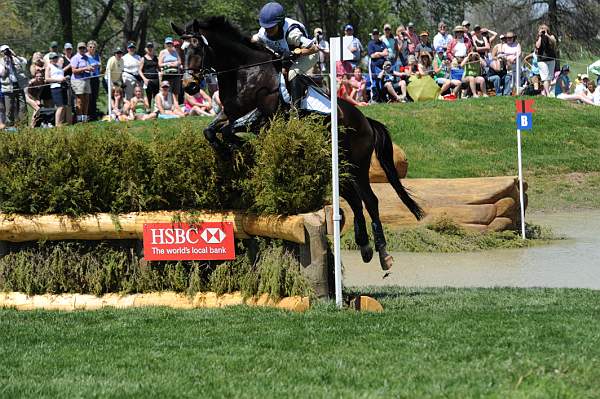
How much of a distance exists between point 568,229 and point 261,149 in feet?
29.6

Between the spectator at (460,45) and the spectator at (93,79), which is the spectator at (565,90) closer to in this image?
the spectator at (460,45)

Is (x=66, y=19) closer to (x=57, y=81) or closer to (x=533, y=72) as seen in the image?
(x=57, y=81)

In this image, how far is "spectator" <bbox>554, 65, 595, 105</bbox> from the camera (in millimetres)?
25312

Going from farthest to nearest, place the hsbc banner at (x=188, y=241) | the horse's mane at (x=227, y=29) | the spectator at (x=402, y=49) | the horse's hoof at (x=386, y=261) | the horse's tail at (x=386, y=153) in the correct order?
the spectator at (x=402, y=49), the horse's tail at (x=386, y=153), the horse's hoof at (x=386, y=261), the horse's mane at (x=227, y=29), the hsbc banner at (x=188, y=241)

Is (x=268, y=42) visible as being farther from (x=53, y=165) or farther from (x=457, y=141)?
(x=457, y=141)

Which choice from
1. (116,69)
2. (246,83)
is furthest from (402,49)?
(246,83)

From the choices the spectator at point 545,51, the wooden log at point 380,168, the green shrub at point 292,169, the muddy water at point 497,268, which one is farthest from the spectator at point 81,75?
the green shrub at point 292,169

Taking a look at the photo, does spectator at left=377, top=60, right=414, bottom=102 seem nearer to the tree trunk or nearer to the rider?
the rider

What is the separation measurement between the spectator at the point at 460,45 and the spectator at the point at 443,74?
36 cm

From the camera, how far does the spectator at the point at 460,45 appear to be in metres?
22.1

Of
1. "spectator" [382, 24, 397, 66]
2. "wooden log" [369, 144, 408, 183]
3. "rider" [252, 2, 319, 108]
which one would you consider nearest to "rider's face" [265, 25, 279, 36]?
"rider" [252, 2, 319, 108]

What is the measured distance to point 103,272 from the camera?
9070 millimetres

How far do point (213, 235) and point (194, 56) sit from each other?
6.33 ft

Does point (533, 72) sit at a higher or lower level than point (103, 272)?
higher
